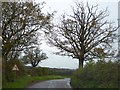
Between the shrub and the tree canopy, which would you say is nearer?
the shrub

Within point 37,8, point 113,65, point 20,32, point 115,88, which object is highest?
point 37,8

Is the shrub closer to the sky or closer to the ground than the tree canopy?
closer to the ground

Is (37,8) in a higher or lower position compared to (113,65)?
higher

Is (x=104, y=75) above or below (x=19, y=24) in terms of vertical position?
below

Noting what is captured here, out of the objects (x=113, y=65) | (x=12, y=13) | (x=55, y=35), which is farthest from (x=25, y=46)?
(x=113, y=65)

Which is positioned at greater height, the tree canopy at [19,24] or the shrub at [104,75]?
the tree canopy at [19,24]

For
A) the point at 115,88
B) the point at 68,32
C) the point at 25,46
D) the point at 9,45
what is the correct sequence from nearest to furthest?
the point at 115,88
the point at 9,45
the point at 25,46
the point at 68,32

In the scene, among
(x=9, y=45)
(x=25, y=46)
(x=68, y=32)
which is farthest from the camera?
(x=68, y=32)

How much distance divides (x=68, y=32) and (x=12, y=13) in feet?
52.3

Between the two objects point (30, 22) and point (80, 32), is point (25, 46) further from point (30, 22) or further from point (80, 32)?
point (80, 32)

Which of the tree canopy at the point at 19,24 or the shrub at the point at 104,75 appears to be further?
the tree canopy at the point at 19,24

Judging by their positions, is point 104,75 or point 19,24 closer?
point 104,75

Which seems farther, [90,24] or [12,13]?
[90,24]

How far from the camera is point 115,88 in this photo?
17.7 meters
